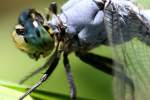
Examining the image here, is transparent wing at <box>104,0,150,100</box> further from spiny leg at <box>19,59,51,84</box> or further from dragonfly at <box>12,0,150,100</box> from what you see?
spiny leg at <box>19,59,51,84</box>

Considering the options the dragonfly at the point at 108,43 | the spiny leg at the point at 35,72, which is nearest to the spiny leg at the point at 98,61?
the dragonfly at the point at 108,43

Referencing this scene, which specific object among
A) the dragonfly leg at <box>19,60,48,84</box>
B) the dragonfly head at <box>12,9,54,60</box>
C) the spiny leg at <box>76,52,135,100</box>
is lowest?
the spiny leg at <box>76,52,135,100</box>

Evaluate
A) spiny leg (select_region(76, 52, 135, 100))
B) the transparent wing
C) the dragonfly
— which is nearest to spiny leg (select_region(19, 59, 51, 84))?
the dragonfly

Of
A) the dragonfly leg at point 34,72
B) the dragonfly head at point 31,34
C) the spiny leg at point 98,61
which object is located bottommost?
the spiny leg at point 98,61

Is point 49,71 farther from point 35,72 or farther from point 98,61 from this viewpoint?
point 98,61

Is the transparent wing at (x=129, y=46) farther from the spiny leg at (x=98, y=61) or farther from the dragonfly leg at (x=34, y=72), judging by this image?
the dragonfly leg at (x=34, y=72)

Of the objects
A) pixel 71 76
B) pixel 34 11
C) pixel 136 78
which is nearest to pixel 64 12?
pixel 34 11

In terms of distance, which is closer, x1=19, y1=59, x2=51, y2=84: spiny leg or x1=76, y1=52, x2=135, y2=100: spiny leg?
x1=19, y1=59, x2=51, y2=84: spiny leg
